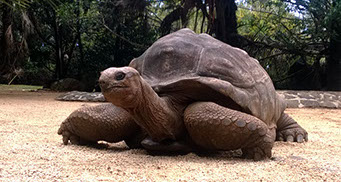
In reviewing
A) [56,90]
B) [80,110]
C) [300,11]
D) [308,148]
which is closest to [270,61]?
[300,11]

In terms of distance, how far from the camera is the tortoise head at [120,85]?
1.75 m

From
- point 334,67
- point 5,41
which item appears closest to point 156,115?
point 5,41

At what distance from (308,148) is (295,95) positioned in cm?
673

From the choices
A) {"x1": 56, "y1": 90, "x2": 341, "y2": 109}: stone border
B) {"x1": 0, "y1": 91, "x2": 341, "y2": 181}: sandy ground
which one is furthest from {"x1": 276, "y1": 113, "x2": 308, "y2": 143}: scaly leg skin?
{"x1": 56, "y1": 90, "x2": 341, "y2": 109}: stone border

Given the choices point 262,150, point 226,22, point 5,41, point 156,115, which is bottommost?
point 262,150

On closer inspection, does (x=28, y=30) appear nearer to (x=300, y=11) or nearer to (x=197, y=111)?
(x=300, y=11)

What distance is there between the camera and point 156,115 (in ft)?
6.77

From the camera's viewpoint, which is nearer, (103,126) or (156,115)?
(156,115)

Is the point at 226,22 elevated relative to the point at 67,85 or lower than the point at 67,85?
elevated

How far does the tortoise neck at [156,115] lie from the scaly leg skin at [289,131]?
1420 millimetres

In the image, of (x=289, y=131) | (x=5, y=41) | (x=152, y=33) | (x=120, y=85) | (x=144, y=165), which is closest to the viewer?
(x=120, y=85)

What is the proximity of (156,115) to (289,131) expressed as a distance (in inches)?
66.5

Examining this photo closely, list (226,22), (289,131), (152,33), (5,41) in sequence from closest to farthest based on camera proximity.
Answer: (289,131) < (5,41) < (226,22) < (152,33)

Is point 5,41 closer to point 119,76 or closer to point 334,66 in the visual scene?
point 334,66
